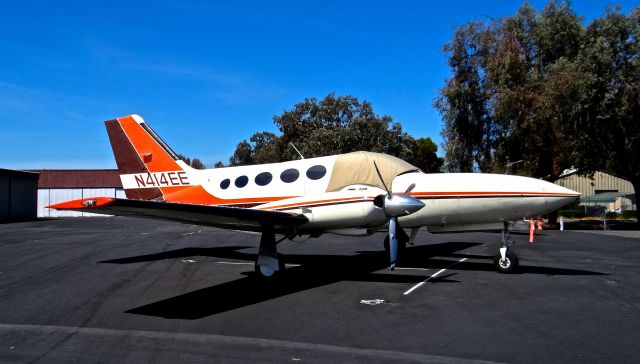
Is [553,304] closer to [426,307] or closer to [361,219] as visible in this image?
[426,307]

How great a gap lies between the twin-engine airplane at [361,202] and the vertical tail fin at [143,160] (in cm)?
245

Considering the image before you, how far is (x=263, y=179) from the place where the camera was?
45.0 feet

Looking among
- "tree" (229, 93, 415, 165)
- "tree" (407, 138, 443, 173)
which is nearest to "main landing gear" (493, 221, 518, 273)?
"tree" (229, 93, 415, 165)

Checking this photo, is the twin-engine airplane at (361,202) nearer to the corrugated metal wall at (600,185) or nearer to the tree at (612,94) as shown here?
the tree at (612,94)

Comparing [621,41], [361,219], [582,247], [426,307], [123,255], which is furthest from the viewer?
[621,41]

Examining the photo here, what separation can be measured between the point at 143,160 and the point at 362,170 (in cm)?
781

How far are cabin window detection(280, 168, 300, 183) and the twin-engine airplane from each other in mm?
28

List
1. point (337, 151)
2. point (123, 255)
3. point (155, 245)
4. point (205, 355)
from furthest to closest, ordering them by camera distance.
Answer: point (337, 151) → point (155, 245) → point (123, 255) → point (205, 355)

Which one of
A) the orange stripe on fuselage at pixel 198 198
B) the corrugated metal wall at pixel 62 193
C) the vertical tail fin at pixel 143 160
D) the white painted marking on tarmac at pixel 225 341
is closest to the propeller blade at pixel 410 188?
the orange stripe on fuselage at pixel 198 198

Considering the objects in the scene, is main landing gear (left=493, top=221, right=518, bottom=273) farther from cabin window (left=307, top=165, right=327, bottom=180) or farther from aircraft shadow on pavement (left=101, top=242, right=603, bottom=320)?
cabin window (left=307, top=165, right=327, bottom=180)

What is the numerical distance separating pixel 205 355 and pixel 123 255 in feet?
39.4

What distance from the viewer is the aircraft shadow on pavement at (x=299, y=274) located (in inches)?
355

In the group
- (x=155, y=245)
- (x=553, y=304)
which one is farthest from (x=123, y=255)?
(x=553, y=304)

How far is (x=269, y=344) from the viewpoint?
6.62 m
